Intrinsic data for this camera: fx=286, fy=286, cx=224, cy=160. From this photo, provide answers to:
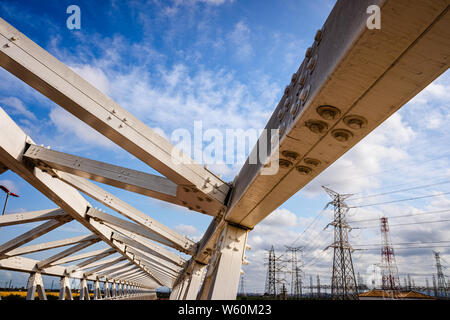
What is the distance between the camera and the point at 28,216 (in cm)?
890

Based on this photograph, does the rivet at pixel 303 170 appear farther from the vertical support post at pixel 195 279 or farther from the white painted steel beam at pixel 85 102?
the vertical support post at pixel 195 279

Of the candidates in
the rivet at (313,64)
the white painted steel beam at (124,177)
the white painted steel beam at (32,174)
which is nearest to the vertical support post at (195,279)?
the white painted steel beam at (32,174)

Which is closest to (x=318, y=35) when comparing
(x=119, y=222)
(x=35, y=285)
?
(x=119, y=222)

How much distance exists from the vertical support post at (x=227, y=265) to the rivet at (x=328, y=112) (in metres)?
3.73

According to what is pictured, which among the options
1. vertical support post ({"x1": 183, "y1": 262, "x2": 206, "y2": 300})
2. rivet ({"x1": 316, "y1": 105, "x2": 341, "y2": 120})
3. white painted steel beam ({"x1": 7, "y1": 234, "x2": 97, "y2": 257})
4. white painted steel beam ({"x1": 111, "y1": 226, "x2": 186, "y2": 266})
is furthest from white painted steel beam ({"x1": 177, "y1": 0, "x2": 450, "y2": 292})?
white painted steel beam ({"x1": 7, "y1": 234, "x2": 97, "y2": 257})

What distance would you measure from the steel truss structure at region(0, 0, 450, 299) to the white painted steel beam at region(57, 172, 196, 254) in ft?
0.10

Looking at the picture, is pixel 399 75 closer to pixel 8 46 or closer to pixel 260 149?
pixel 260 149

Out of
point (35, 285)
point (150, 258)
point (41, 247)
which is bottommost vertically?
point (35, 285)

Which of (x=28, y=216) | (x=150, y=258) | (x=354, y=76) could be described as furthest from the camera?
(x=150, y=258)

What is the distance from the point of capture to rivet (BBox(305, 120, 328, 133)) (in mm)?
2361

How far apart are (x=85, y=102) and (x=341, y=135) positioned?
129 inches

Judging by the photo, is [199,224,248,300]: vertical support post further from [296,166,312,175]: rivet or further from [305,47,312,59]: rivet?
[305,47,312,59]: rivet

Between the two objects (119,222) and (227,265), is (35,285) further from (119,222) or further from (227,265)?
(227,265)
